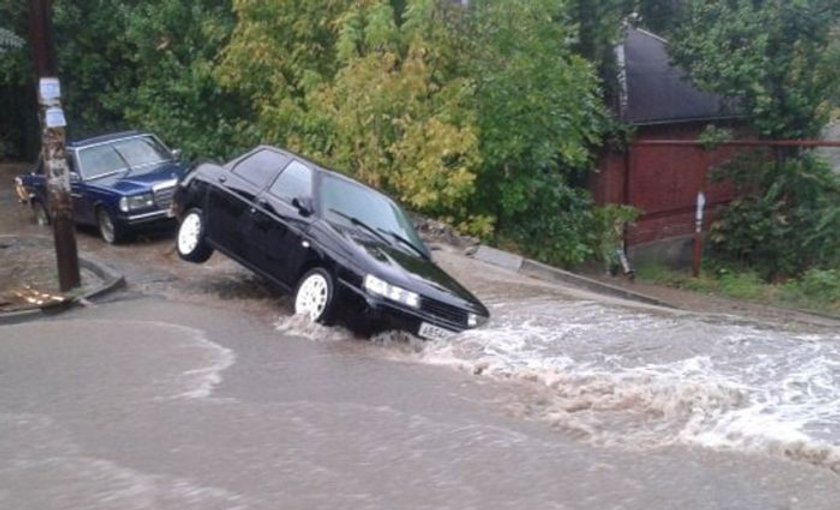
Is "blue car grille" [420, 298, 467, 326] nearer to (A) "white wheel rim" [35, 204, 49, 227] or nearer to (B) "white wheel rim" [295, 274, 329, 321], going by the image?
(B) "white wheel rim" [295, 274, 329, 321]

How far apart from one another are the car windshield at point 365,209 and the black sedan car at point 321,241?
0.01 meters

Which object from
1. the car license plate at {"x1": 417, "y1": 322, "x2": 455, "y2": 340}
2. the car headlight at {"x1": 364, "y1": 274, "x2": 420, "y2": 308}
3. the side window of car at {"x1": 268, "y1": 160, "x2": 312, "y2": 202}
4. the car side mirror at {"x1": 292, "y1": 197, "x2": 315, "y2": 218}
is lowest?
the car license plate at {"x1": 417, "y1": 322, "x2": 455, "y2": 340}

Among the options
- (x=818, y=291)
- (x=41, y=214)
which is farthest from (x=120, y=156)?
(x=818, y=291)

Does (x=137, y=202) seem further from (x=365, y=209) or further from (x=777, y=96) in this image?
(x=777, y=96)

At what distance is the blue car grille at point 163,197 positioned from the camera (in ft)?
56.4

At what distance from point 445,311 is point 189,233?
4.08 metres

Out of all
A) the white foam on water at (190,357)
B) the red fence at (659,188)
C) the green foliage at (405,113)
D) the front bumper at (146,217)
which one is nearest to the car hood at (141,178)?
the front bumper at (146,217)

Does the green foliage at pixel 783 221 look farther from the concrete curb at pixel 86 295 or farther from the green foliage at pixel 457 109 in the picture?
the concrete curb at pixel 86 295

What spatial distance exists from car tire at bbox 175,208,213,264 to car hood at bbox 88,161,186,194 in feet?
11.9

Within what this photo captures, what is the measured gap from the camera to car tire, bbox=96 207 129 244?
56.8ft

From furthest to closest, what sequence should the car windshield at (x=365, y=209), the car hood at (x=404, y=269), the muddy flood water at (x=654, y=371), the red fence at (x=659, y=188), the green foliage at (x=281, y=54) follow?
1. the red fence at (x=659, y=188)
2. the green foliage at (x=281, y=54)
3. the car windshield at (x=365, y=209)
4. the car hood at (x=404, y=269)
5. the muddy flood water at (x=654, y=371)

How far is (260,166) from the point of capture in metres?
13.0

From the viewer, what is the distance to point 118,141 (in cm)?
1883

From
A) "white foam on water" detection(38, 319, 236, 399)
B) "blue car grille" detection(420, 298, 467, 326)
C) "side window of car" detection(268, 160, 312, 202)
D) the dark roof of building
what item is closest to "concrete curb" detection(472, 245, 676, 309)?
"side window of car" detection(268, 160, 312, 202)
